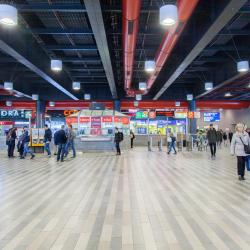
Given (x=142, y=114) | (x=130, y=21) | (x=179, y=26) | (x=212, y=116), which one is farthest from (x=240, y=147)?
(x=212, y=116)

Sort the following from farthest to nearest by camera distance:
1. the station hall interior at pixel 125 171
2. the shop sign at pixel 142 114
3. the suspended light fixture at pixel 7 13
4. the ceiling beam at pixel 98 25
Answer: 1. the shop sign at pixel 142 114
2. the ceiling beam at pixel 98 25
3. the suspended light fixture at pixel 7 13
4. the station hall interior at pixel 125 171

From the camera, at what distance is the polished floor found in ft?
11.0

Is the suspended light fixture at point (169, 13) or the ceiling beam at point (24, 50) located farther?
the ceiling beam at point (24, 50)

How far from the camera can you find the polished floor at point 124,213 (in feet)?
11.0

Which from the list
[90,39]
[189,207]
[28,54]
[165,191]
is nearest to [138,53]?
[90,39]

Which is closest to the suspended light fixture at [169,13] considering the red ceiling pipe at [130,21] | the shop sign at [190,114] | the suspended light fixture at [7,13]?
the red ceiling pipe at [130,21]

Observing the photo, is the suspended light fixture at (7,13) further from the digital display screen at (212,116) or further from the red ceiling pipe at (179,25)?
the digital display screen at (212,116)

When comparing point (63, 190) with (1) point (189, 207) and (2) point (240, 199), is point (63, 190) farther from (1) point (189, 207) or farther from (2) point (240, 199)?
→ (2) point (240, 199)

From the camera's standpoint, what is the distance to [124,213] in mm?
4477

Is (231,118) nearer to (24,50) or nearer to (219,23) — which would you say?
(24,50)

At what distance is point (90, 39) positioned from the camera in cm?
1080

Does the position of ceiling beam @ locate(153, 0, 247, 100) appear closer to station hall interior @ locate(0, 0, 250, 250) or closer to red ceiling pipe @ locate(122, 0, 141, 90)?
station hall interior @ locate(0, 0, 250, 250)

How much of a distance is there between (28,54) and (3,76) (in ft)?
22.1

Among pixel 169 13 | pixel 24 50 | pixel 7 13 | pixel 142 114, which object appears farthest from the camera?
pixel 142 114
